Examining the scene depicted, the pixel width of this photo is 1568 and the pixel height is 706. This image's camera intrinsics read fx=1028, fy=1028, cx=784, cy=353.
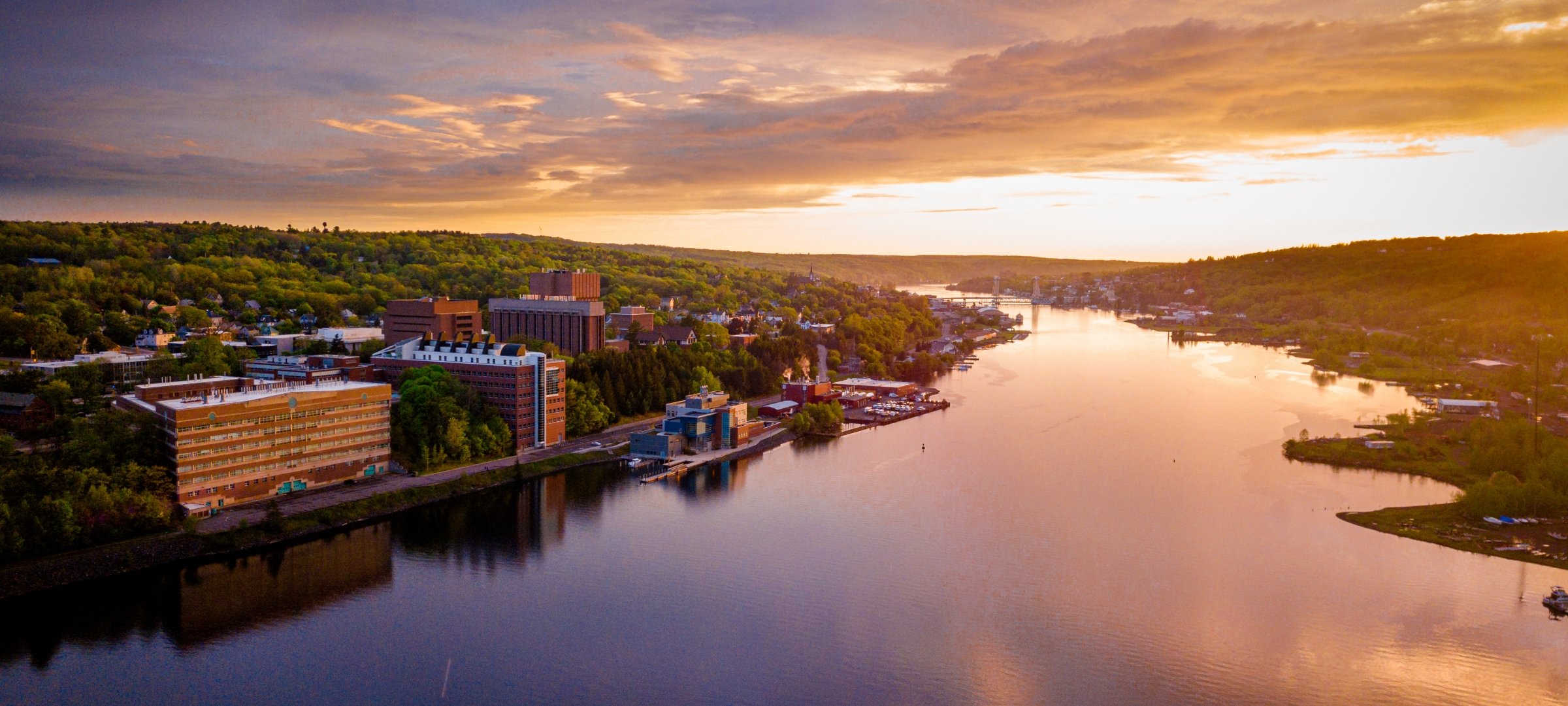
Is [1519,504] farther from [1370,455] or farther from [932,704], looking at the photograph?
[932,704]

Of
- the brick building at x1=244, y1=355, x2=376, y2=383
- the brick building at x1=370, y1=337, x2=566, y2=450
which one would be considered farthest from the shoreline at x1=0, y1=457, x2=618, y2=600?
the brick building at x1=244, y1=355, x2=376, y2=383

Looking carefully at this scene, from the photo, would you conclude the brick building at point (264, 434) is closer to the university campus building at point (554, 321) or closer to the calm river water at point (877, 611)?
the calm river water at point (877, 611)

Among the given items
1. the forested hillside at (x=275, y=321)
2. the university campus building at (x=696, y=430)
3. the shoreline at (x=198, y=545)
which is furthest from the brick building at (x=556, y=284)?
the shoreline at (x=198, y=545)

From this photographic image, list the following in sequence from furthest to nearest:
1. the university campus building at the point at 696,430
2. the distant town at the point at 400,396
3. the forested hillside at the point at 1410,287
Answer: the forested hillside at the point at 1410,287
the university campus building at the point at 696,430
the distant town at the point at 400,396

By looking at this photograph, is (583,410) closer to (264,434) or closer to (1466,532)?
(264,434)

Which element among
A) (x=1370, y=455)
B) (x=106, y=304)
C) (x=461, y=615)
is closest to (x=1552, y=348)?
(x=1370, y=455)

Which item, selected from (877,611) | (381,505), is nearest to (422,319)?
(381,505)
